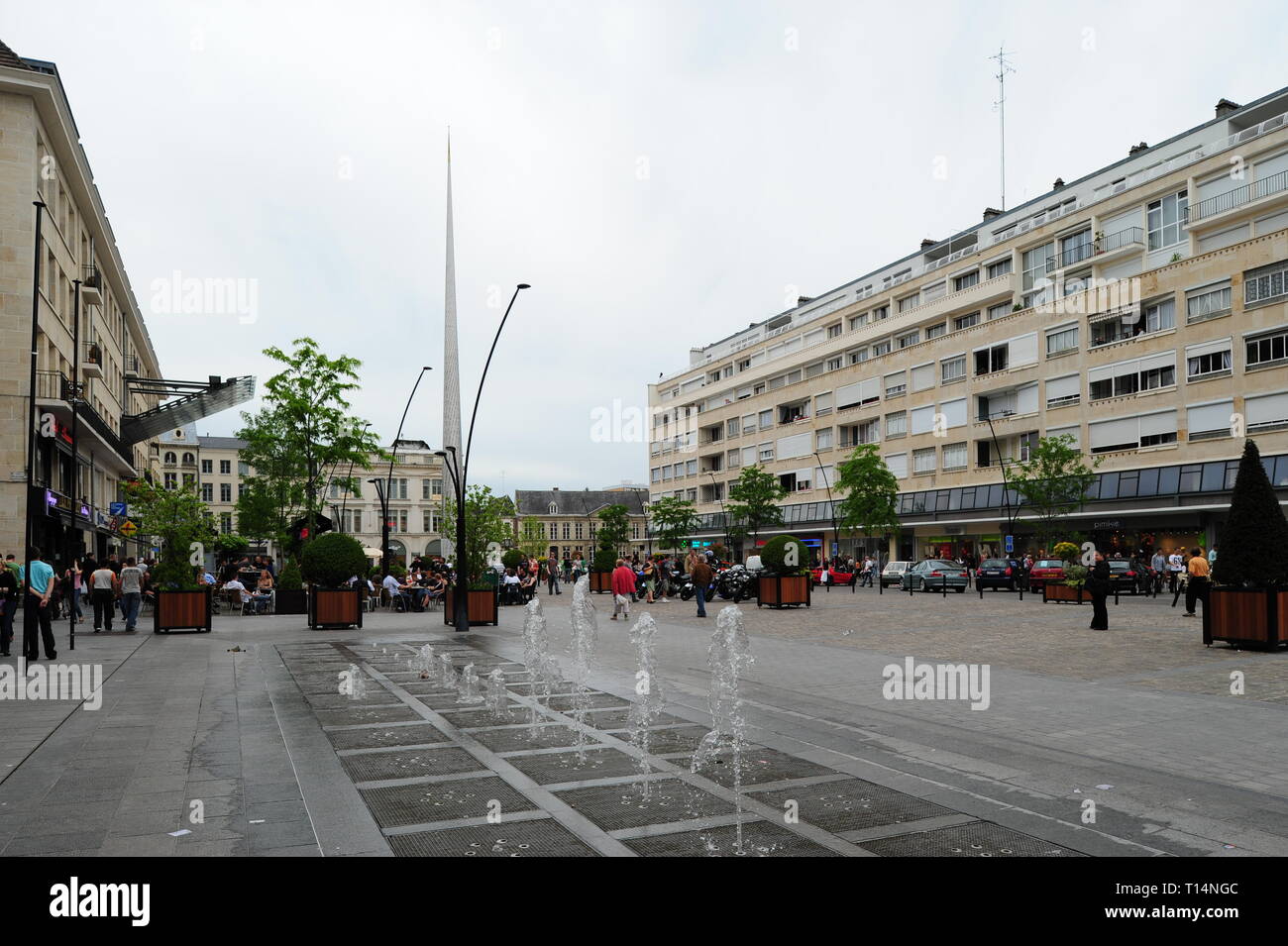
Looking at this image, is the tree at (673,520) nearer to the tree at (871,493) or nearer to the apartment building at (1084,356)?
the apartment building at (1084,356)

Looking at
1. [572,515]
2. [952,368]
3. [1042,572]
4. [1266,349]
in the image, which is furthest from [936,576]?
[572,515]

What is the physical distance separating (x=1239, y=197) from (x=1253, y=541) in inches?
1405

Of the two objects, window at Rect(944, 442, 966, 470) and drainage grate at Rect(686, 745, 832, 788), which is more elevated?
window at Rect(944, 442, 966, 470)

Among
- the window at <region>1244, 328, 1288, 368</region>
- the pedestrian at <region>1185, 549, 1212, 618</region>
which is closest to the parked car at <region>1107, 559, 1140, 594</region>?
the pedestrian at <region>1185, 549, 1212, 618</region>

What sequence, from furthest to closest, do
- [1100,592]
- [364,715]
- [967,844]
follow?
[1100,592] → [364,715] → [967,844]

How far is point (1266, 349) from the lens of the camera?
40.9m

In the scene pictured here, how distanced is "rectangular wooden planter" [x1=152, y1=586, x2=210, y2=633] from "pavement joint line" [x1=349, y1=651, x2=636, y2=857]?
13663 millimetres

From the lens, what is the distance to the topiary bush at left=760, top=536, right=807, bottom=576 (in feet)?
94.5

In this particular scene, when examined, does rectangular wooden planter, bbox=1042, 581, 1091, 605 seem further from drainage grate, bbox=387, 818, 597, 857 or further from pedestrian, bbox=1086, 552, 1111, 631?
drainage grate, bbox=387, 818, 597, 857

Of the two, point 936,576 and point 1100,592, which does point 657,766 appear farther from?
point 936,576

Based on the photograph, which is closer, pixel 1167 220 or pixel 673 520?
pixel 1167 220

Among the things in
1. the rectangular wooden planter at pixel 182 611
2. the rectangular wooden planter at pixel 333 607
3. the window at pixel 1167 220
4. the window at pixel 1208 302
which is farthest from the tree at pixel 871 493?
the rectangular wooden planter at pixel 182 611

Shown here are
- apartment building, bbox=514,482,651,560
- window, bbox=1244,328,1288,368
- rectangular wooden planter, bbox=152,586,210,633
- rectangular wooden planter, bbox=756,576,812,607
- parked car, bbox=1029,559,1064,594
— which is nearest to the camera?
rectangular wooden planter, bbox=152,586,210,633

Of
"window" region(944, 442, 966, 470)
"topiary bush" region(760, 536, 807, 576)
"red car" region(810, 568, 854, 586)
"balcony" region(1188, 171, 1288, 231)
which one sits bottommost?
"red car" region(810, 568, 854, 586)
